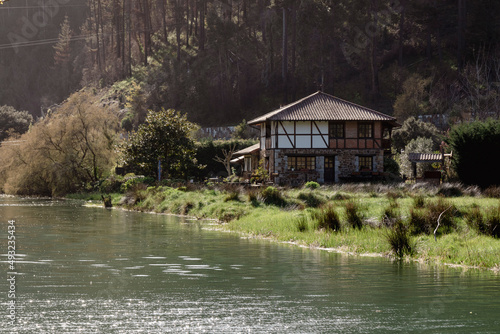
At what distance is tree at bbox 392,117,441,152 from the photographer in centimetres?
6575

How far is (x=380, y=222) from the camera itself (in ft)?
79.6

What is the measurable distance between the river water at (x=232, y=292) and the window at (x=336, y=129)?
34661mm

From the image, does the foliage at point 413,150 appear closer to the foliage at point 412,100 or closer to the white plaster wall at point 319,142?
the white plaster wall at point 319,142

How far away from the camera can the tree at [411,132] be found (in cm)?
6575

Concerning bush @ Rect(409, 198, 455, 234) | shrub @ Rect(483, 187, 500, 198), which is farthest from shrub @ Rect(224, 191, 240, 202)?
bush @ Rect(409, 198, 455, 234)

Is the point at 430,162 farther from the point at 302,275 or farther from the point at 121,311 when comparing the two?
the point at 121,311

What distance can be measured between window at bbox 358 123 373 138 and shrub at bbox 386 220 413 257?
37.4 metres

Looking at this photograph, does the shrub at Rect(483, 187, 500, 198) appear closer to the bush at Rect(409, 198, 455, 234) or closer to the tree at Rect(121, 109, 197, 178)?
the bush at Rect(409, 198, 455, 234)

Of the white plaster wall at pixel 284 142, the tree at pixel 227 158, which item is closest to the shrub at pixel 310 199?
the white plaster wall at pixel 284 142

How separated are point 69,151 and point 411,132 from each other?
32170mm

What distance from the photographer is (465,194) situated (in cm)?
3819

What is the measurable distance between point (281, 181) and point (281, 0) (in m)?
31.4

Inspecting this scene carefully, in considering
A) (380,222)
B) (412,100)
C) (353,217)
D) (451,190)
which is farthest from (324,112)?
(380,222)

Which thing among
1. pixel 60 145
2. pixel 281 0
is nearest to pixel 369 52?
pixel 281 0
